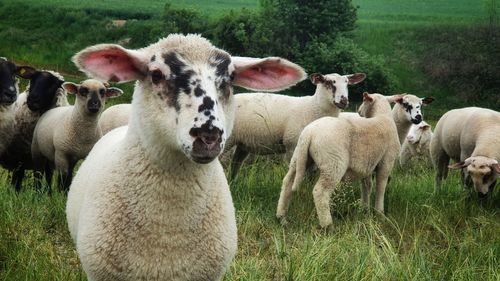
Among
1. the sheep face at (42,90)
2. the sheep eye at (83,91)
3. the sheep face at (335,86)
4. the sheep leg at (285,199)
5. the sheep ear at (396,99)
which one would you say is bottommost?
the sheep leg at (285,199)

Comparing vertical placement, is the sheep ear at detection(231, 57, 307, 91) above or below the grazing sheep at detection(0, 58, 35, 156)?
above

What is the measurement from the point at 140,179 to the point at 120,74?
0.56m

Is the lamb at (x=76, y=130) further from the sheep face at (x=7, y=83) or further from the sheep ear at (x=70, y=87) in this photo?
the sheep face at (x=7, y=83)

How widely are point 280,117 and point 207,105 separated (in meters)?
6.57

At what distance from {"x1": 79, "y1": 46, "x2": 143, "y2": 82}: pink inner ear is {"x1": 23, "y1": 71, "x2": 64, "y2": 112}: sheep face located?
5.65 meters

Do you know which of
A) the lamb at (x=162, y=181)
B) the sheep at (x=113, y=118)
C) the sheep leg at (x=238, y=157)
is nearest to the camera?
the lamb at (x=162, y=181)

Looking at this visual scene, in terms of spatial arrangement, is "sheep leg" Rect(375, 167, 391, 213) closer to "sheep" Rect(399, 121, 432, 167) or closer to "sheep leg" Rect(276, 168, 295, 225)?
"sheep leg" Rect(276, 168, 295, 225)

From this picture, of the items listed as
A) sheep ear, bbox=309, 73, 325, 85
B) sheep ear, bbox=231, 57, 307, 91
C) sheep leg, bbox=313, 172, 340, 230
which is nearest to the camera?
sheep ear, bbox=231, 57, 307, 91

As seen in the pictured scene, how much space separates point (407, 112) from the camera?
30.0ft

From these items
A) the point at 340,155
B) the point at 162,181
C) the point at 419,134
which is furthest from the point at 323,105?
the point at 162,181

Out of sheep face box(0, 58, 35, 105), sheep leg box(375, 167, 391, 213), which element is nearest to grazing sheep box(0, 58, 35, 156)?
sheep face box(0, 58, 35, 105)

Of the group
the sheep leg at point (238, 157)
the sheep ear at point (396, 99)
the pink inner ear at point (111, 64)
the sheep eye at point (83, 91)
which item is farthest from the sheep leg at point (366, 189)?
the pink inner ear at point (111, 64)

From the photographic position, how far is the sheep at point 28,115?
8.27m

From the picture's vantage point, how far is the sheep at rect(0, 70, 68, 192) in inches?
325
